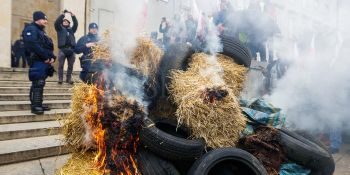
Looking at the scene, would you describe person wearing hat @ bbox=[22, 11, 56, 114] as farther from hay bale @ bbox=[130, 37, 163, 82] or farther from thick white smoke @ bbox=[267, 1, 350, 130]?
thick white smoke @ bbox=[267, 1, 350, 130]

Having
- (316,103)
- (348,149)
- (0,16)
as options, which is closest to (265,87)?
(316,103)

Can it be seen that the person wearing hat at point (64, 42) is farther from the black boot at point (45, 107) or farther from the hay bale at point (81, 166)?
the hay bale at point (81, 166)

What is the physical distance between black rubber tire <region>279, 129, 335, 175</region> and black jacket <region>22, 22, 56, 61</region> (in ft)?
17.4

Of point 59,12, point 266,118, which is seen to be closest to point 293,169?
point 266,118

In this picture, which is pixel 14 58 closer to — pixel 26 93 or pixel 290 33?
pixel 26 93

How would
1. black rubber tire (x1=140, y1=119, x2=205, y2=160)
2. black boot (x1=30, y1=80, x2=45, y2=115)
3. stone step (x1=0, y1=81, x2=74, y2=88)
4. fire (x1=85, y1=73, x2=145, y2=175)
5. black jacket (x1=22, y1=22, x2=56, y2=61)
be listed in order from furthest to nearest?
stone step (x1=0, y1=81, x2=74, y2=88) → black jacket (x1=22, y1=22, x2=56, y2=61) → black boot (x1=30, y1=80, x2=45, y2=115) → black rubber tire (x1=140, y1=119, x2=205, y2=160) → fire (x1=85, y1=73, x2=145, y2=175)

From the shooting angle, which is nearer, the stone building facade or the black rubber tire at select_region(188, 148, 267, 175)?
the black rubber tire at select_region(188, 148, 267, 175)

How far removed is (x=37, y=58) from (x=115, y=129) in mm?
3747

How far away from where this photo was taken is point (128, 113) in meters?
4.27

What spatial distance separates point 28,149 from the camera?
16.4ft

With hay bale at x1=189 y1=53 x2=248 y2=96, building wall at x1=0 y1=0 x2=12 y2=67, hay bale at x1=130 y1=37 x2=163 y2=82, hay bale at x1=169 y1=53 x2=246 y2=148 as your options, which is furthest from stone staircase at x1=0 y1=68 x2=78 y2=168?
building wall at x1=0 y1=0 x2=12 y2=67

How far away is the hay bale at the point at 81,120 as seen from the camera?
430 cm

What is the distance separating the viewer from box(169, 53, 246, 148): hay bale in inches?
175

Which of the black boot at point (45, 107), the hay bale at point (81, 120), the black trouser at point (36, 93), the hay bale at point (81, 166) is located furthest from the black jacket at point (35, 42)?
the hay bale at point (81, 166)
